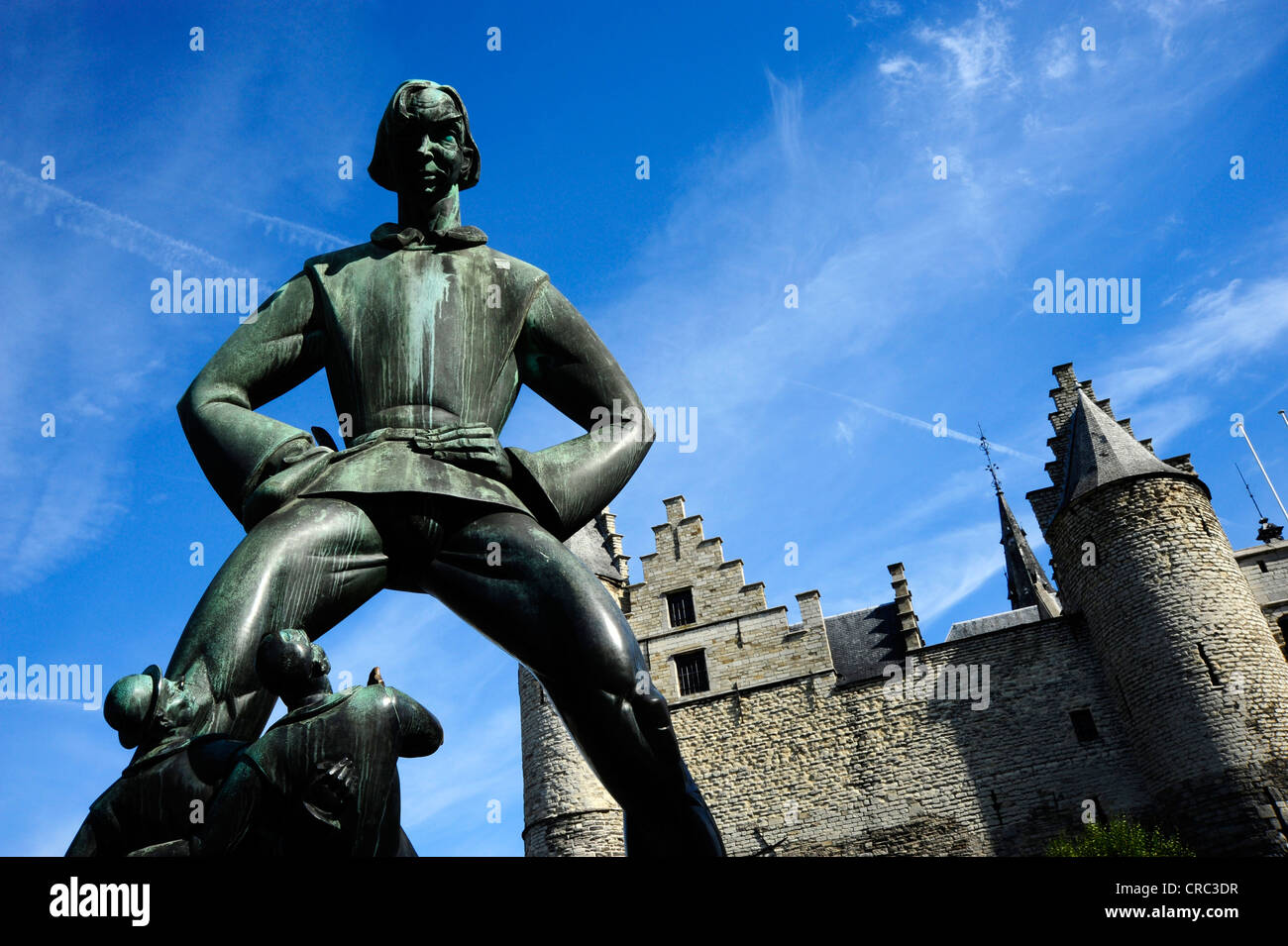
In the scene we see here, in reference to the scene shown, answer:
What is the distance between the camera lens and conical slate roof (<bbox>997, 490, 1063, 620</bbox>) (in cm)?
4859

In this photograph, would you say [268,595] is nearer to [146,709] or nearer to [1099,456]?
[146,709]

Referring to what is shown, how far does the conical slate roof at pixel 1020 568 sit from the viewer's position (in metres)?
48.6

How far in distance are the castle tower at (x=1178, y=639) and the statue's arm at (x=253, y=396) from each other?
21996 mm

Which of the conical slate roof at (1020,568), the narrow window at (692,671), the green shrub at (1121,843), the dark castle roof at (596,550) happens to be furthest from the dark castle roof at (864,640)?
the conical slate roof at (1020,568)

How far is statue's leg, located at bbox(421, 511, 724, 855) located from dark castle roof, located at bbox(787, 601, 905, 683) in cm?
2501

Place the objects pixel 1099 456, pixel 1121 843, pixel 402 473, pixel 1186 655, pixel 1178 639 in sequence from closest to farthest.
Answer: pixel 402 473 < pixel 1121 843 < pixel 1186 655 < pixel 1178 639 < pixel 1099 456

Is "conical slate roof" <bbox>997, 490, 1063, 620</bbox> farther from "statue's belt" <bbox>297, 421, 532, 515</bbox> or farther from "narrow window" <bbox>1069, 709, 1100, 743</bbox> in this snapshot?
"statue's belt" <bbox>297, 421, 532, 515</bbox>

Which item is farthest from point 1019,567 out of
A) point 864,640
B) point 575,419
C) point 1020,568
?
point 575,419

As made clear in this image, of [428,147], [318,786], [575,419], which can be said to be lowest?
[318,786]

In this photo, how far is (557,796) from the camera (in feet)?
83.5

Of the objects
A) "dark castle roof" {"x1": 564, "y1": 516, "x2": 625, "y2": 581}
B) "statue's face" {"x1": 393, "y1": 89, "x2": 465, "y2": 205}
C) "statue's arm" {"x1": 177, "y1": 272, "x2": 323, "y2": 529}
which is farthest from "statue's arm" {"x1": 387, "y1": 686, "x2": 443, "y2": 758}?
"dark castle roof" {"x1": 564, "y1": 516, "x2": 625, "y2": 581}

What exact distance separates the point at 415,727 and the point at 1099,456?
25.8 metres
